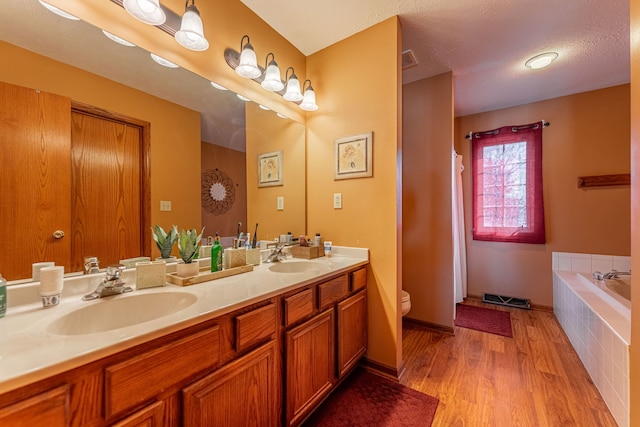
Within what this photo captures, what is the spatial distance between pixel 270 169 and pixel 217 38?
2.88ft

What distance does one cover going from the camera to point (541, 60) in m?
2.20

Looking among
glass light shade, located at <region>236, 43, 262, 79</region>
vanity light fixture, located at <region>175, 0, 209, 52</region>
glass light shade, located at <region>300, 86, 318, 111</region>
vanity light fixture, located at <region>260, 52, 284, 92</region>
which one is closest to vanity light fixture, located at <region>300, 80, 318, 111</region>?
glass light shade, located at <region>300, 86, 318, 111</region>

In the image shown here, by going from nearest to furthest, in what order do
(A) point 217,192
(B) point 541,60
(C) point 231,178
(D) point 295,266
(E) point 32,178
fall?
1. (E) point 32,178
2. (A) point 217,192
3. (C) point 231,178
4. (D) point 295,266
5. (B) point 541,60

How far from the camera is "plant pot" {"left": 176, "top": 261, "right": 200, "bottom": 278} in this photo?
120cm

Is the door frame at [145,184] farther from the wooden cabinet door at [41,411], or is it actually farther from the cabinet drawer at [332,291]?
the cabinet drawer at [332,291]

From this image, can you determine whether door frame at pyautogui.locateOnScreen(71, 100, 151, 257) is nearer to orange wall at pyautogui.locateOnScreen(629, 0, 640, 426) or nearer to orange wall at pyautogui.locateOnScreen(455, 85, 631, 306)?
orange wall at pyautogui.locateOnScreen(629, 0, 640, 426)

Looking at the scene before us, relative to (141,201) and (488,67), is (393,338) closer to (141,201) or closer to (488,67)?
(141,201)

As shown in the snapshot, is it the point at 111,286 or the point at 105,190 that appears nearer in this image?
the point at 111,286

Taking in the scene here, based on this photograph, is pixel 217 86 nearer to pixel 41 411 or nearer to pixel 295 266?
pixel 295 266

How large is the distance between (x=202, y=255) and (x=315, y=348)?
2.72 ft

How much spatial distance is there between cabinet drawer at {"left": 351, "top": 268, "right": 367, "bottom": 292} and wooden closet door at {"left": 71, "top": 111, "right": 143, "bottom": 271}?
1.21 meters

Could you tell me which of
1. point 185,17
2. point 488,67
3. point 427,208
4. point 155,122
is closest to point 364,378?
point 427,208

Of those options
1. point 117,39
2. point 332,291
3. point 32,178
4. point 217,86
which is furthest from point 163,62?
point 332,291

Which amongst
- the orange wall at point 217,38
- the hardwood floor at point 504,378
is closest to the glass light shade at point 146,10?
the orange wall at point 217,38
